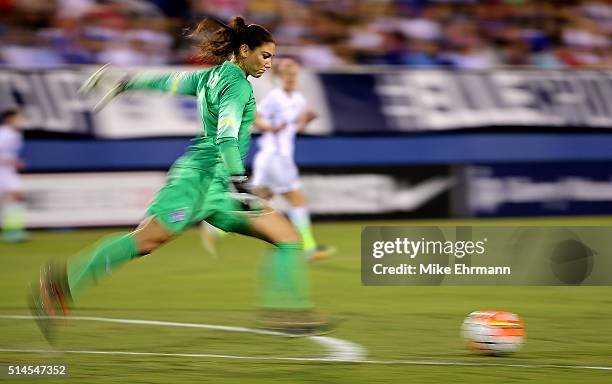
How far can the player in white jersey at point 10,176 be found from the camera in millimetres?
17359

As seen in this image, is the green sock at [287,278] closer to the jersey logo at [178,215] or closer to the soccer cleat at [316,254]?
the jersey logo at [178,215]

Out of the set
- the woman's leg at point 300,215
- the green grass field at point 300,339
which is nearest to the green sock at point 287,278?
the green grass field at point 300,339

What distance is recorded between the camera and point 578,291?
12.1 m

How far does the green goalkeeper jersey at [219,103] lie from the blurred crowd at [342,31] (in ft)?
34.5

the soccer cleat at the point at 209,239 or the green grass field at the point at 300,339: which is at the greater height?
the soccer cleat at the point at 209,239

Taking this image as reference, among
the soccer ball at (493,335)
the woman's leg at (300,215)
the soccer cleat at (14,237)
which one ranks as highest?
the soccer cleat at (14,237)

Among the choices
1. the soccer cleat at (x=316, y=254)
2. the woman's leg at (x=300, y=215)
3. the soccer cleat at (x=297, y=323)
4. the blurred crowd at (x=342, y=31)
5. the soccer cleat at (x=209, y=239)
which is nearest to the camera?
the soccer cleat at (x=297, y=323)

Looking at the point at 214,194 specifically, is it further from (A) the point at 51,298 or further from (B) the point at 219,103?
(A) the point at 51,298

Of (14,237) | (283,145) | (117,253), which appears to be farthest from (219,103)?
(14,237)

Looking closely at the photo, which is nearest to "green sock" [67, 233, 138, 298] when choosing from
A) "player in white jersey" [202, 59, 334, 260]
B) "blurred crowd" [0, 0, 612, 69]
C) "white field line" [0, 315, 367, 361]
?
"white field line" [0, 315, 367, 361]

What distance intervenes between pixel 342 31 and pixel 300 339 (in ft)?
42.6

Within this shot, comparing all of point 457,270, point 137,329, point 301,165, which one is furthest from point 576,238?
point 301,165

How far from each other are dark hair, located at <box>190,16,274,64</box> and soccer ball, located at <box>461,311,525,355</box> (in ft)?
8.15

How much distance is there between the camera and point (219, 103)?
8.09 metres
